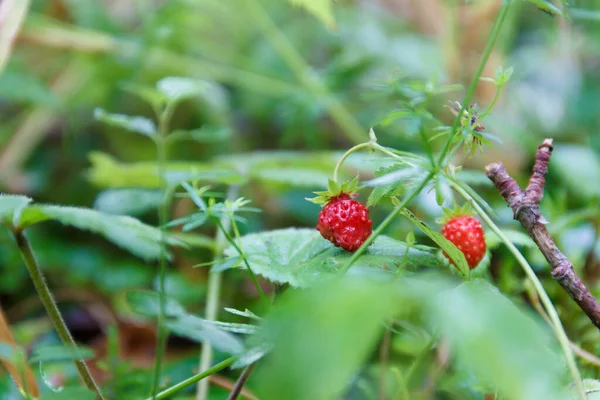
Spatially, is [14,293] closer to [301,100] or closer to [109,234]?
[301,100]

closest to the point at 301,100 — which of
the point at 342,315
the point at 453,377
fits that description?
the point at 453,377

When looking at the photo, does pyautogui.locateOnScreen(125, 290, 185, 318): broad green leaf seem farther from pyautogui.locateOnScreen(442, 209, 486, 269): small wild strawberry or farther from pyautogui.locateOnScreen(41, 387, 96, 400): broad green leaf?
pyautogui.locateOnScreen(442, 209, 486, 269): small wild strawberry

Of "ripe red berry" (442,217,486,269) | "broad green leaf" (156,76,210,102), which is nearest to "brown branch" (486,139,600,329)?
"ripe red berry" (442,217,486,269)

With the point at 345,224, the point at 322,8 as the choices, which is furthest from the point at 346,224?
the point at 322,8

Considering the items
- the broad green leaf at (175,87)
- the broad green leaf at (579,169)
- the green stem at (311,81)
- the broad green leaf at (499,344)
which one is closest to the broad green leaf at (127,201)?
the broad green leaf at (175,87)

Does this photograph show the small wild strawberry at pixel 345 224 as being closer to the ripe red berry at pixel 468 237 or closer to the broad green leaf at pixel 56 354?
the ripe red berry at pixel 468 237

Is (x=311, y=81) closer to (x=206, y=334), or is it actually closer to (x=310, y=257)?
(x=310, y=257)
